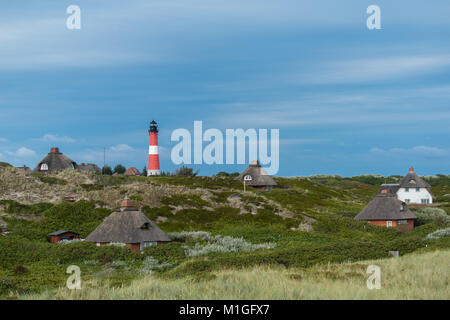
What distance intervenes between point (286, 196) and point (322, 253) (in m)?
43.0

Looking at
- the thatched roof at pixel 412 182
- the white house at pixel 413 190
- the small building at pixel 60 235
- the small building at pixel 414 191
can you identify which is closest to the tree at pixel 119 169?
the white house at pixel 413 190

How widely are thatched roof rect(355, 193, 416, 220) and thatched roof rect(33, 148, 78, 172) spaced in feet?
174

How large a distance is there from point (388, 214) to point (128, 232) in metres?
28.1

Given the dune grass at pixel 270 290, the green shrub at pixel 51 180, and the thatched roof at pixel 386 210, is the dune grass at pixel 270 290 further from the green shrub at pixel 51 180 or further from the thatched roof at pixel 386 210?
the green shrub at pixel 51 180

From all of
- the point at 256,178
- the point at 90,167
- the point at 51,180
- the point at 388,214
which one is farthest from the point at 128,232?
the point at 90,167

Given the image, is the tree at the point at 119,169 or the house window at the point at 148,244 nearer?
the house window at the point at 148,244

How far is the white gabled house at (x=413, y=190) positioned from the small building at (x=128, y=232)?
59926mm

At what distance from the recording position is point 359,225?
50344 mm

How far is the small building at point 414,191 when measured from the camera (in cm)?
8519

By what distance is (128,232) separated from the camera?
3528 centimetres

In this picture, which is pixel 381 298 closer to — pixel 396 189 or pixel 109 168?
pixel 396 189

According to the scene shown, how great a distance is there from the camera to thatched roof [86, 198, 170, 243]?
35.2m

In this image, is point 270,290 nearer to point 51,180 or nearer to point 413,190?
point 51,180
